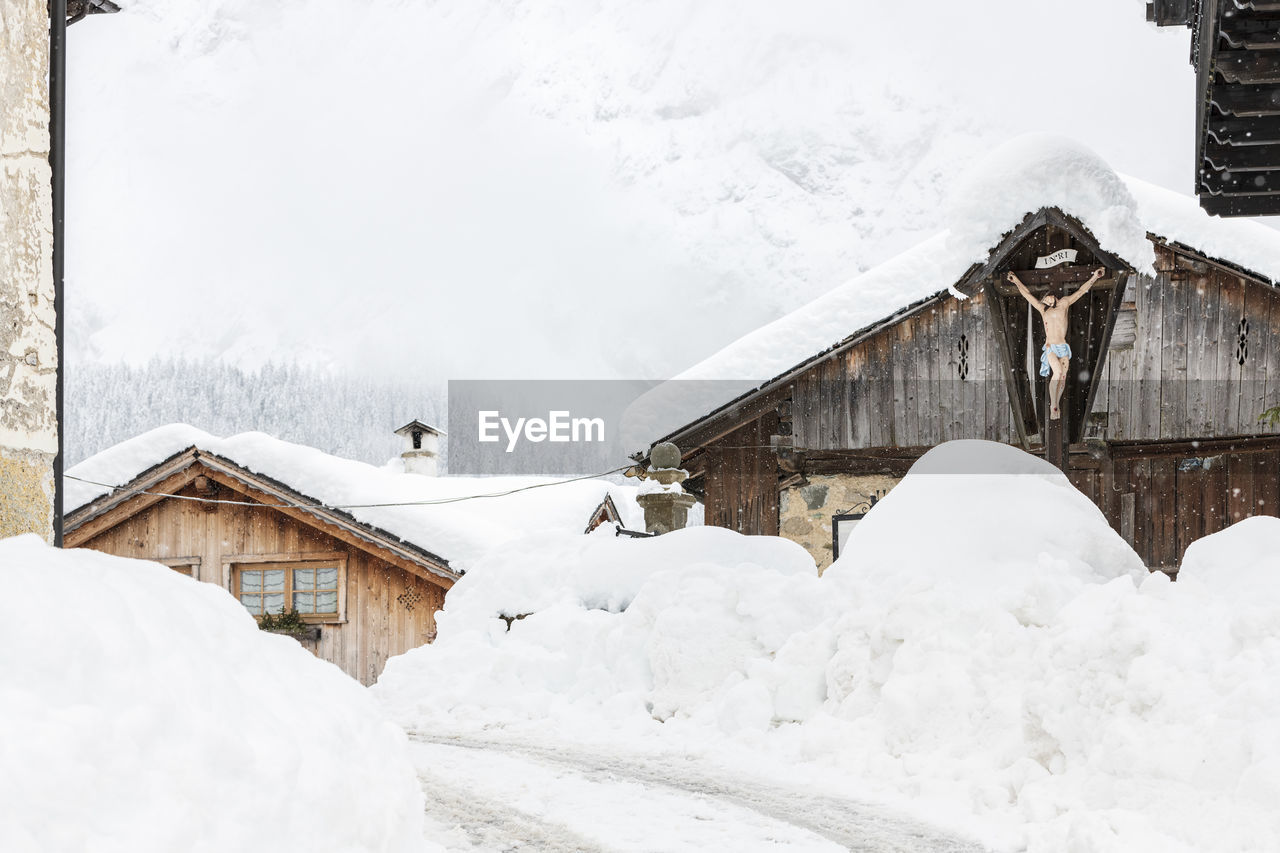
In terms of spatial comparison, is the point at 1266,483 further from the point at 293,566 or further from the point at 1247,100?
the point at 293,566

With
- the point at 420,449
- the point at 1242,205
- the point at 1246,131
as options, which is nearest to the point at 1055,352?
the point at 1242,205

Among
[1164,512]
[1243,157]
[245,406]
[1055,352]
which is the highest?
[1243,157]

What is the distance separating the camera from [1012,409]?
34.2 ft

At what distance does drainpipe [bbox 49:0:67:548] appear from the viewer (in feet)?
16.6

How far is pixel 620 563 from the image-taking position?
8992mm

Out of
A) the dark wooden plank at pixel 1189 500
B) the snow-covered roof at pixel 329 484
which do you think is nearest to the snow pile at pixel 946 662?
the dark wooden plank at pixel 1189 500

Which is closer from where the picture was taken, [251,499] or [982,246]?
[982,246]

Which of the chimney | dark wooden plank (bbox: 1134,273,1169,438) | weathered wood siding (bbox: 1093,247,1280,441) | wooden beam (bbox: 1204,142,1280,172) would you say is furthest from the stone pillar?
the chimney

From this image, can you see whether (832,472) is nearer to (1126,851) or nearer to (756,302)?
(1126,851)

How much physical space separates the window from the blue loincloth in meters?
10.4

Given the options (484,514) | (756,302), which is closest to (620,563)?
(484,514)

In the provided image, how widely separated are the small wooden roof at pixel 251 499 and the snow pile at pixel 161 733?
11.7 m

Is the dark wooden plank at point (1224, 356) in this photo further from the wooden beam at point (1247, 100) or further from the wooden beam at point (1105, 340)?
the wooden beam at point (1247, 100)

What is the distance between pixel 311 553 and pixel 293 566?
405 mm
